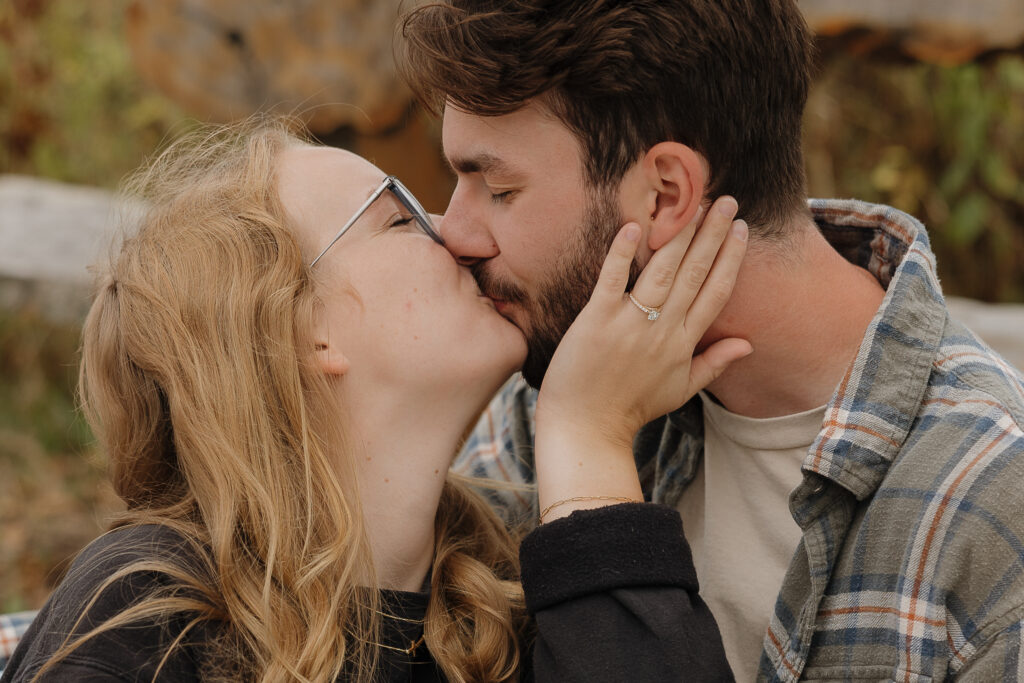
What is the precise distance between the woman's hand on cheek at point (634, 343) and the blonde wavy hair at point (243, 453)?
0.39 metres

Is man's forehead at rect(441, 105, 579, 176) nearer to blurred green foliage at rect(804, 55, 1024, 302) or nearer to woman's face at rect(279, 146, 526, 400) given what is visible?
woman's face at rect(279, 146, 526, 400)

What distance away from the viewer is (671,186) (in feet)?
7.40

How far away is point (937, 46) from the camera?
4.17 meters

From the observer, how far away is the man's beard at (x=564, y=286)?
89.9 inches

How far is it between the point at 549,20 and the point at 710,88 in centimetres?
34

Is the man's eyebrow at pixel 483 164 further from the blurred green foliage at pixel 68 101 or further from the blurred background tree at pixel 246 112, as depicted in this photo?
the blurred green foliage at pixel 68 101

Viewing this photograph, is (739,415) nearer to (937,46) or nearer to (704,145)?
(704,145)

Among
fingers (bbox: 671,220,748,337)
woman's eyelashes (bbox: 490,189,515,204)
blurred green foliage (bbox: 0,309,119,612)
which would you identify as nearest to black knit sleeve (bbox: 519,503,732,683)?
fingers (bbox: 671,220,748,337)

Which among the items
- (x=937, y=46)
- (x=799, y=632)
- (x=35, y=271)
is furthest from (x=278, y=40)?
(x=799, y=632)

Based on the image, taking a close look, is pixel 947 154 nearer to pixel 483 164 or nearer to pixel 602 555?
pixel 483 164

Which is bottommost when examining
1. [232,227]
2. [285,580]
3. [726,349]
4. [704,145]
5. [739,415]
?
Answer: [285,580]

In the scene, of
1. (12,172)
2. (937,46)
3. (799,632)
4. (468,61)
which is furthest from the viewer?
(12,172)

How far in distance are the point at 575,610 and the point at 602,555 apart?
0.11 meters

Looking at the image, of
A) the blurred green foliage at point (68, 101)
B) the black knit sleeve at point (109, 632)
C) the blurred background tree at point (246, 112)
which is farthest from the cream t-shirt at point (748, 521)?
the blurred green foliage at point (68, 101)
